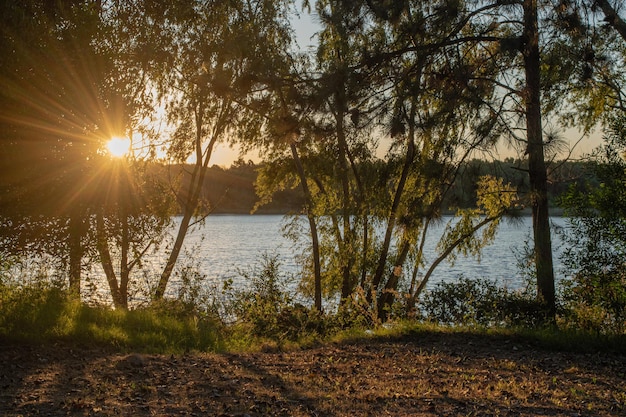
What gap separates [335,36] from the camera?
44.1ft

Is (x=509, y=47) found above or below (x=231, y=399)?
above

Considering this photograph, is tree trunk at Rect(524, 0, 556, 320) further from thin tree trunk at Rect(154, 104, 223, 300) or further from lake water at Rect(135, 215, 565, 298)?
thin tree trunk at Rect(154, 104, 223, 300)

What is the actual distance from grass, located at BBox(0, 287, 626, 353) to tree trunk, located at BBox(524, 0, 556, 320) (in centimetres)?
114

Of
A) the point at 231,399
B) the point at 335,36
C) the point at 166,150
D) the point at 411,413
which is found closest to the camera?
the point at 411,413

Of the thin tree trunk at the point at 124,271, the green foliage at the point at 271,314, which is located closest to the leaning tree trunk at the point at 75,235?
the thin tree trunk at the point at 124,271

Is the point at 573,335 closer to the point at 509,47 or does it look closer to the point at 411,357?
the point at 411,357

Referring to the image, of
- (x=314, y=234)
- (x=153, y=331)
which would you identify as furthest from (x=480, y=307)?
(x=314, y=234)

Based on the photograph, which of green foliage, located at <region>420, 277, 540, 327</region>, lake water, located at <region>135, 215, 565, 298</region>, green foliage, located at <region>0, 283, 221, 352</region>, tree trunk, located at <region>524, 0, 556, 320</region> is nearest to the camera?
green foliage, located at <region>0, 283, 221, 352</region>

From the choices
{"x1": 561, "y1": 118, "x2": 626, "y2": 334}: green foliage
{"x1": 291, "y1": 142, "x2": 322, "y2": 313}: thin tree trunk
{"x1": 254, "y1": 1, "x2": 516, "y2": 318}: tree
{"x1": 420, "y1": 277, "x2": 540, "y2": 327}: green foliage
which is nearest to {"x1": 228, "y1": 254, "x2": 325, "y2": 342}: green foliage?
{"x1": 254, "y1": 1, "x2": 516, "y2": 318}: tree

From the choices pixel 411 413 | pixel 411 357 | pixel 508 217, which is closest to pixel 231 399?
pixel 411 413

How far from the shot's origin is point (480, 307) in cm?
1053

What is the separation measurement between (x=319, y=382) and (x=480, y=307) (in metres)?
5.23

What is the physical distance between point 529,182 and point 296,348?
4.92 m

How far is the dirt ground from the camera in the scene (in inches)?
206
